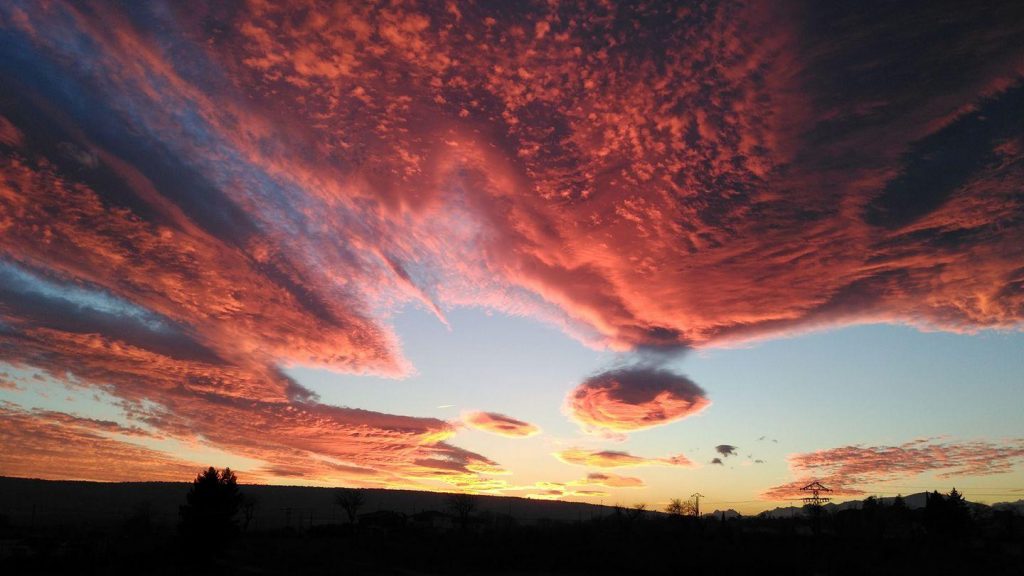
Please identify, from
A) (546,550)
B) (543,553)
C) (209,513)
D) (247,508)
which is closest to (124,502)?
(247,508)

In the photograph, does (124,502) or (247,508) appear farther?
(124,502)

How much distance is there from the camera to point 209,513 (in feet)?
145

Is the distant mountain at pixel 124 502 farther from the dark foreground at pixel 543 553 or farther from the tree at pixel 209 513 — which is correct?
the tree at pixel 209 513

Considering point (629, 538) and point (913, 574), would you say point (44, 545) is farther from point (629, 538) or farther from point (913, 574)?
point (913, 574)

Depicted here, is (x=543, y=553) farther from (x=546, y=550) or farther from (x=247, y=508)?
(x=247, y=508)

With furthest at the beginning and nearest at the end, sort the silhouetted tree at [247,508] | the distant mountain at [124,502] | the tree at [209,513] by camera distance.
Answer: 1. the distant mountain at [124,502]
2. the silhouetted tree at [247,508]
3. the tree at [209,513]

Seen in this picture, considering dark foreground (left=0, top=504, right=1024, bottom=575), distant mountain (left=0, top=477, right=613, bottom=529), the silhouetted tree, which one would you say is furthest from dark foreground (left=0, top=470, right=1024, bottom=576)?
distant mountain (left=0, top=477, right=613, bottom=529)

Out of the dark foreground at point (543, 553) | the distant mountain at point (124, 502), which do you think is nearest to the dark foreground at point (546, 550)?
the dark foreground at point (543, 553)

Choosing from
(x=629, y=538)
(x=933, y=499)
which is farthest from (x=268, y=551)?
(x=933, y=499)

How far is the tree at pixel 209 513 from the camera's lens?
4412 cm

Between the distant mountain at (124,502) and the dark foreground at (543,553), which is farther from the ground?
the dark foreground at (543,553)

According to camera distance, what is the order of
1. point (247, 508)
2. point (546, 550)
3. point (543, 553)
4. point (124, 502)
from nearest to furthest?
1. point (543, 553)
2. point (546, 550)
3. point (247, 508)
4. point (124, 502)

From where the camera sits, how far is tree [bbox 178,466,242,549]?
44.1 meters

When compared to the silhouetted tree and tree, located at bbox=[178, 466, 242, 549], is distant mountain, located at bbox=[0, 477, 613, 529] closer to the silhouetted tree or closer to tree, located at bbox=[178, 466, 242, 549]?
the silhouetted tree
